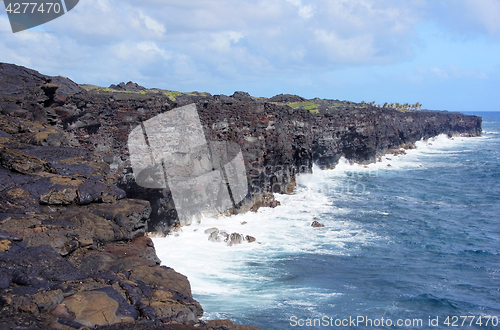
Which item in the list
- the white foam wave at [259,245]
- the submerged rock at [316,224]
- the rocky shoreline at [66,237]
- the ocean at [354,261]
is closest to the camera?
the rocky shoreline at [66,237]

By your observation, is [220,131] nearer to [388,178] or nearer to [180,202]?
[180,202]

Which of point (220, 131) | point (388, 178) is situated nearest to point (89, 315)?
point (220, 131)

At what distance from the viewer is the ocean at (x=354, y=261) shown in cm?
2303

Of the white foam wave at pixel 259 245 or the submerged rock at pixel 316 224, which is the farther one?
the submerged rock at pixel 316 224

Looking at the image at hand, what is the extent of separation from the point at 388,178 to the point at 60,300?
67.7 meters

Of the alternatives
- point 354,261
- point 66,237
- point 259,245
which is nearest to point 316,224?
point 259,245

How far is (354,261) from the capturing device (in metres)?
31.3

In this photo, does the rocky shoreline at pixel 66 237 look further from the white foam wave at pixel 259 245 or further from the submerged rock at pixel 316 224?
the submerged rock at pixel 316 224

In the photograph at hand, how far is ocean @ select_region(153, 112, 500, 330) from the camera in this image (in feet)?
75.6

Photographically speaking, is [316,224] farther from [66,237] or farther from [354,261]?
[66,237]

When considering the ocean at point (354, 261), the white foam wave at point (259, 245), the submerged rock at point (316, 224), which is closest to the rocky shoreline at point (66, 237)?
the ocean at point (354, 261)

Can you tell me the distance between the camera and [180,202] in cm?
3978

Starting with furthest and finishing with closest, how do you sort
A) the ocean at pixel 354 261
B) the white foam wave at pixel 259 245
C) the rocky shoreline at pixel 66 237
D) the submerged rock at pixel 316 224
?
the submerged rock at pixel 316 224, the white foam wave at pixel 259 245, the ocean at pixel 354 261, the rocky shoreline at pixel 66 237

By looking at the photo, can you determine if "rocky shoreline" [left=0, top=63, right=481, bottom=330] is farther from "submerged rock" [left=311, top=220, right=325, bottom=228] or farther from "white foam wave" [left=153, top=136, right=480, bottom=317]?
"submerged rock" [left=311, top=220, right=325, bottom=228]
